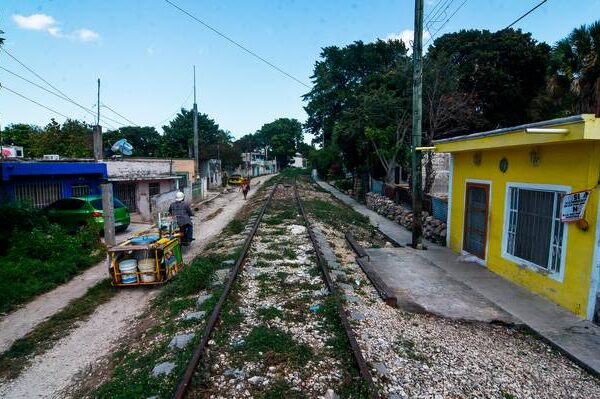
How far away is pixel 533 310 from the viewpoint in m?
7.14

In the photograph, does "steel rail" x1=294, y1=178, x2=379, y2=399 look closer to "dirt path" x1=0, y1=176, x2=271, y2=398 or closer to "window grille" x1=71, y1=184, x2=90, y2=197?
"dirt path" x1=0, y1=176, x2=271, y2=398

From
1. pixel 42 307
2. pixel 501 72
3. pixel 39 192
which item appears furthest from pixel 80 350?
pixel 501 72

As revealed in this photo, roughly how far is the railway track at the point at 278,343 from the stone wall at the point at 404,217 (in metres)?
6.27

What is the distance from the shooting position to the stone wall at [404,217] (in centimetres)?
1355

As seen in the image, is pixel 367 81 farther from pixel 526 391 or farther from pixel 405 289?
pixel 526 391

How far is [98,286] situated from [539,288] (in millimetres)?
9108

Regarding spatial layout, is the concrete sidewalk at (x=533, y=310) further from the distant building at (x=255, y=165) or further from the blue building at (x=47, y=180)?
the distant building at (x=255, y=165)

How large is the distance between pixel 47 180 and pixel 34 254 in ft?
20.0

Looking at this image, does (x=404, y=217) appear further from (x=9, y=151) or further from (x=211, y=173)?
(x=211, y=173)

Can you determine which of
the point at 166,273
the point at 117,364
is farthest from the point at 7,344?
the point at 166,273

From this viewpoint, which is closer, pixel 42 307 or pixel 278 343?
pixel 278 343

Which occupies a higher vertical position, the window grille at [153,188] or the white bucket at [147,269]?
the window grille at [153,188]

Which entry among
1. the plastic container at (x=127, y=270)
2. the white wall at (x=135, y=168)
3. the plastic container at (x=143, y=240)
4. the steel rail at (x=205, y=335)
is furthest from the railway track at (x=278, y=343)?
the white wall at (x=135, y=168)

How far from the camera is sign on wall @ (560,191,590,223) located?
6.65 m
